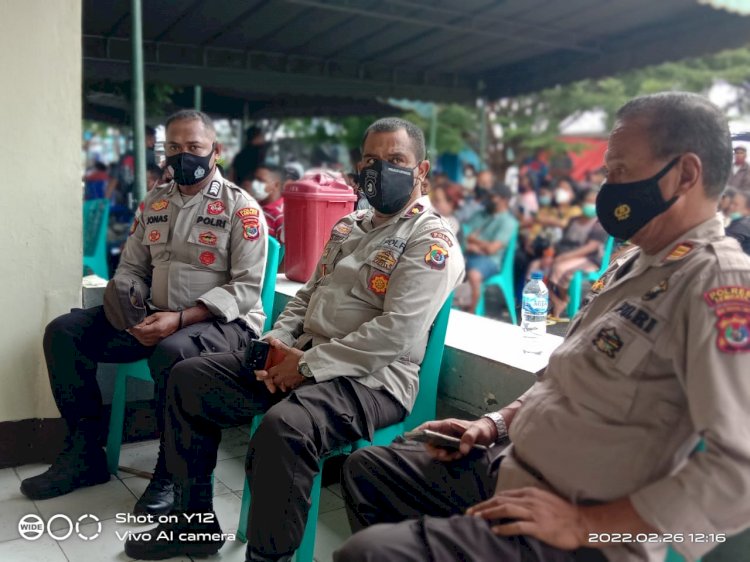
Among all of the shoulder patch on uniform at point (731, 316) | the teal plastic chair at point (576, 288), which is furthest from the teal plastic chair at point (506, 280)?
the shoulder patch on uniform at point (731, 316)

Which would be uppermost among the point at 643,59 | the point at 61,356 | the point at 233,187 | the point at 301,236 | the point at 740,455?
the point at 643,59

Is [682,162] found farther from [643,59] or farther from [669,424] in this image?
[643,59]

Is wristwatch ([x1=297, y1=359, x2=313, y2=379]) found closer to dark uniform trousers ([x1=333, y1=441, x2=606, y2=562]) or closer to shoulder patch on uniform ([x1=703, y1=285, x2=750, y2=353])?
dark uniform trousers ([x1=333, y1=441, x2=606, y2=562])

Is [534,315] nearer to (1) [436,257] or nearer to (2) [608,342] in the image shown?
(1) [436,257]

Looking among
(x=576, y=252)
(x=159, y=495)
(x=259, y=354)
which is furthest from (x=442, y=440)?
(x=576, y=252)

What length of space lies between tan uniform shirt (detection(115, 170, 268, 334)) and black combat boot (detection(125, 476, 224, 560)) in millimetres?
715

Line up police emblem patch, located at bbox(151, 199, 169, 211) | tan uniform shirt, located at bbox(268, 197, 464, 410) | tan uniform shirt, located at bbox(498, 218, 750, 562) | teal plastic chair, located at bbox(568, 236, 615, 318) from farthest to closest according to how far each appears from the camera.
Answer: teal plastic chair, located at bbox(568, 236, 615, 318), police emblem patch, located at bbox(151, 199, 169, 211), tan uniform shirt, located at bbox(268, 197, 464, 410), tan uniform shirt, located at bbox(498, 218, 750, 562)

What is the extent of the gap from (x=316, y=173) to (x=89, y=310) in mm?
1339

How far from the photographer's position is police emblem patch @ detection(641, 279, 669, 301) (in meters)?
1.37

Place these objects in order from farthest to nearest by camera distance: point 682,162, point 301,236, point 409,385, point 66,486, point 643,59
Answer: point 643,59
point 301,236
point 66,486
point 409,385
point 682,162

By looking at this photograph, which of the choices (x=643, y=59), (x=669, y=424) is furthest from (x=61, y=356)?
(x=643, y=59)

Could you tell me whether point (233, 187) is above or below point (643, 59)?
below

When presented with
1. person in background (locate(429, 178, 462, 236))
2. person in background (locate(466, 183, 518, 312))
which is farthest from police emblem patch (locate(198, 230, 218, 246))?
person in background (locate(429, 178, 462, 236))

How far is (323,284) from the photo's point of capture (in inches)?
96.0
